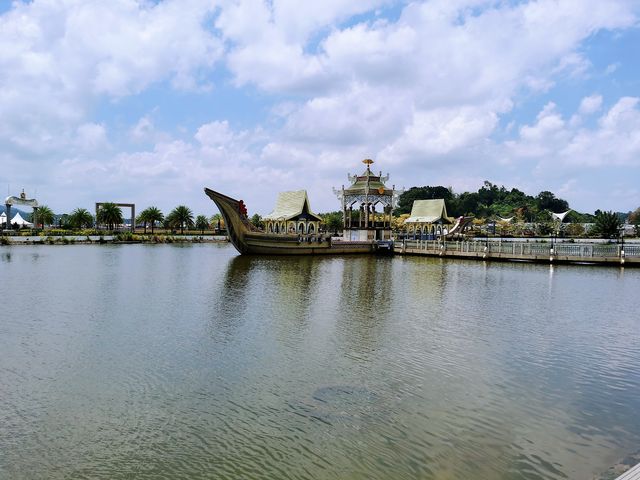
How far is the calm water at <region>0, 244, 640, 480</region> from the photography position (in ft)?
25.6

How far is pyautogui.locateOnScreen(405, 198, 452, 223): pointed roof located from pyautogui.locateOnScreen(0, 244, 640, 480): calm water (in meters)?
46.0

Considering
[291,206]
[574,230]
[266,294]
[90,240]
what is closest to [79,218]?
[90,240]

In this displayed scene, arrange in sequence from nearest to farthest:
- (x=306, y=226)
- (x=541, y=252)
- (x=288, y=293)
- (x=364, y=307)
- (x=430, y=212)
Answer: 1. (x=364, y=307)
2. (x=288, y=293)
3. (x=541, y=252)
4. (x=306, y=226)
5. (x=430, y=212)

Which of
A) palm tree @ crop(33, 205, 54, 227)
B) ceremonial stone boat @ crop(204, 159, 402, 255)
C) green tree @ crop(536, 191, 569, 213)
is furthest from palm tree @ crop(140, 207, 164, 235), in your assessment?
green tree @ crop(536, 191, 569, 213)

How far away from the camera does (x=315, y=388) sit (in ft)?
35.6

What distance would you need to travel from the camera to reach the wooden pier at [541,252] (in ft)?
133

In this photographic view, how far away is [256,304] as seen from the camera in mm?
21688

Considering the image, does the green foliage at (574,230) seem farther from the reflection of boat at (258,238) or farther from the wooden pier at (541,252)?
the reflection of boat at (258,238)

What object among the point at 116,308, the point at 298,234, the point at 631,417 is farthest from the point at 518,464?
the point at 298,234

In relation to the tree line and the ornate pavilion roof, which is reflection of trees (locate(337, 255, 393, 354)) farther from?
the tree line

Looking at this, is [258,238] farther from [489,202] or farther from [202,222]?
[489,202]

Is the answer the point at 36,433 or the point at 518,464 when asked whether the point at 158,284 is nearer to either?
the point at 36,433

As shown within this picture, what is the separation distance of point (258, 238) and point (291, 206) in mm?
9039

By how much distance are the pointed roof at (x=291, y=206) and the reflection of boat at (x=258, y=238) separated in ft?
11.7
